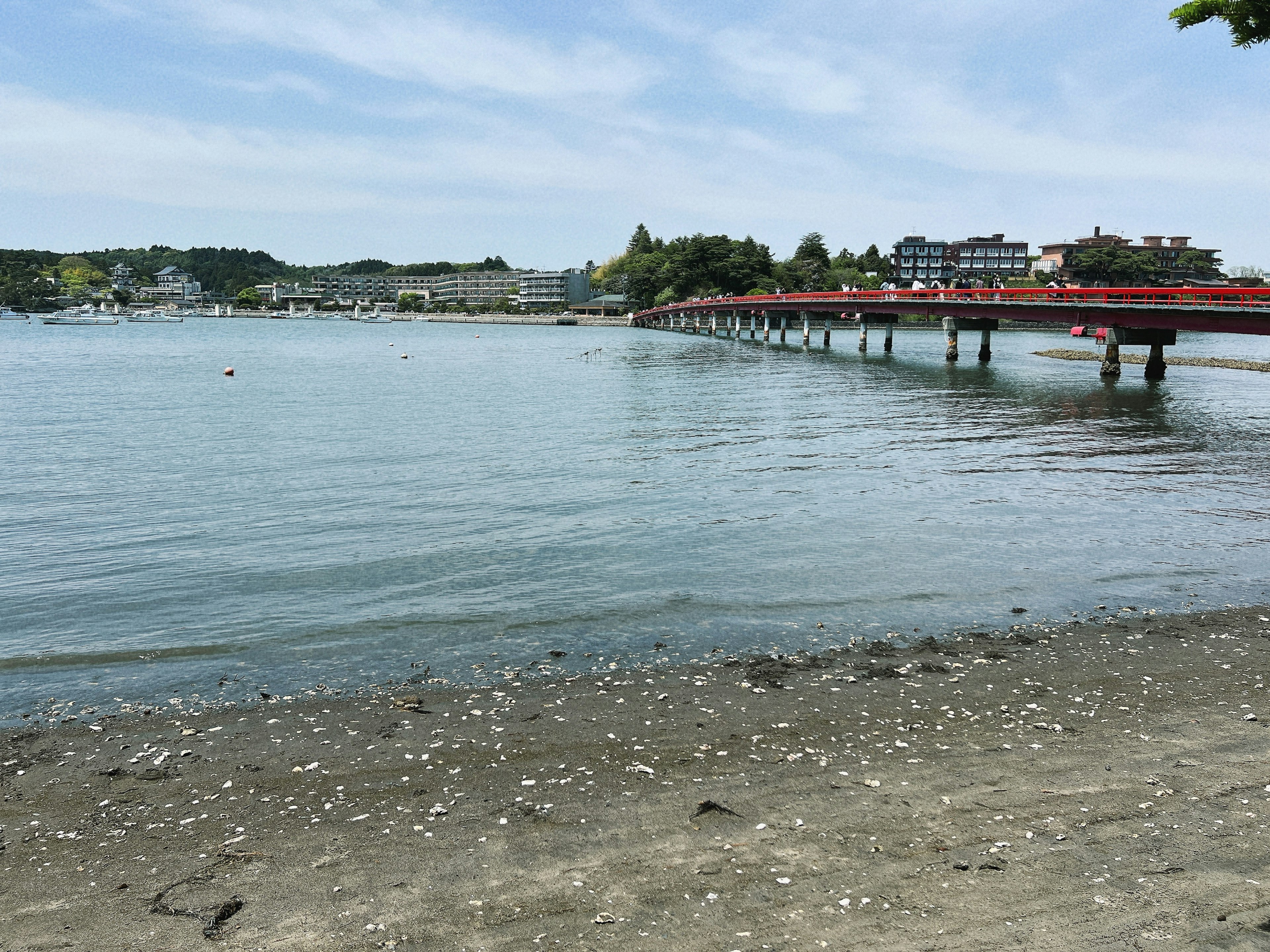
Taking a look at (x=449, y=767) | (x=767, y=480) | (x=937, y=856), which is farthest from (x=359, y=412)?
(x=937, y=856)

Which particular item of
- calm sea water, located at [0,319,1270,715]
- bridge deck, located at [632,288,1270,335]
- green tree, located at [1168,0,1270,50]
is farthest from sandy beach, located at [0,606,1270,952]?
bridge deck, located at [632,288,1270,335]

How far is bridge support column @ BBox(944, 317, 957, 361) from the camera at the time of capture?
83188 mm

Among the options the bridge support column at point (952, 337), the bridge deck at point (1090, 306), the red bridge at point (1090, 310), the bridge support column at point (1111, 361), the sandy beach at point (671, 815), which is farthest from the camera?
the bridge support column at point (952, 337)

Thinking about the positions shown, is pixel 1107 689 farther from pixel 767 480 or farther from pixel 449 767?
pixel 767 480

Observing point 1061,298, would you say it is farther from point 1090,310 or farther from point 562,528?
point 562,528

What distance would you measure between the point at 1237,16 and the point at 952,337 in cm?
7682

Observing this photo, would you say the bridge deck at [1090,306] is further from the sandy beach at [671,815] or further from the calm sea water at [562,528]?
the sandy beach at [671,815]

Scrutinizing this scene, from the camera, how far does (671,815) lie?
25.6 feet

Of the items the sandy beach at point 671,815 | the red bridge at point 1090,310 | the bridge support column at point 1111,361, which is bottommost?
the sandy beach at point 671,815

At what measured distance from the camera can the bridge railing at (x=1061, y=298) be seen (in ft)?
165

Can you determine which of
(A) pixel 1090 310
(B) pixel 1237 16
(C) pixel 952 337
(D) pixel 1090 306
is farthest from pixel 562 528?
(C) pixel 952 337

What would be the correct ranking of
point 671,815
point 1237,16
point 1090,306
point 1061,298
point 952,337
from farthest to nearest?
point 952,337 → point 1061,298 → point 1090,306 → point 1237,16 → point 671,815

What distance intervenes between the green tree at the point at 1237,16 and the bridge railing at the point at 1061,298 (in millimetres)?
44081

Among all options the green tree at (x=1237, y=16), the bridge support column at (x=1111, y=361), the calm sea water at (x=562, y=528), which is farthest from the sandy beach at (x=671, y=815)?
the bridge support column at (x=1111, y=361)
